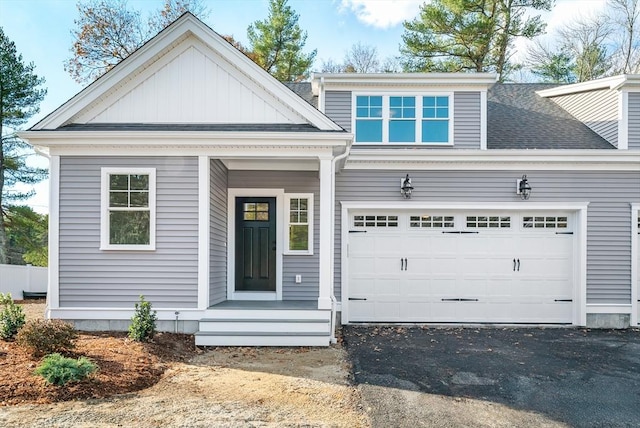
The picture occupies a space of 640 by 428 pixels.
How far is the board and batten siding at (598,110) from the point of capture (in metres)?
9.33

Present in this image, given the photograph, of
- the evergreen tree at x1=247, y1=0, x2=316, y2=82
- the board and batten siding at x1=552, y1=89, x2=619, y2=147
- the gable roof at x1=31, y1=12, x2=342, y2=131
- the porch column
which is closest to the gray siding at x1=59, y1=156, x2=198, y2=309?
the gable roof at x1=31, y1=12, x2=342, y2=131

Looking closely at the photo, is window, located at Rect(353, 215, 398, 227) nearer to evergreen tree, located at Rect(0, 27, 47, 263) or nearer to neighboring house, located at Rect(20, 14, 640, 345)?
neighboring house, located at Rect(20, 14, 640, 345)

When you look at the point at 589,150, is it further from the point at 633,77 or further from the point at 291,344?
the point at 291,344

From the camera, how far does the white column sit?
23.7ft

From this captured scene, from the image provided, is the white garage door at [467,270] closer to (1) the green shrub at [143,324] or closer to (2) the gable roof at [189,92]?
(2) the gable roof at [189,92]

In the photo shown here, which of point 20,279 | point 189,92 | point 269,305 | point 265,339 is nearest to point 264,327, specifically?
point 265,339

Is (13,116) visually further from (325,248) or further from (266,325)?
(325,248)

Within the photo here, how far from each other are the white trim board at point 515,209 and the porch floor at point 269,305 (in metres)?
0.94

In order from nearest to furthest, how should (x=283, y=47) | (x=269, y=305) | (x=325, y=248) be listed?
(x=325, y=248) → (x=269, y=305) → (x=283, y=47)

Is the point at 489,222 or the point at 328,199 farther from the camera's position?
the point at 489,222

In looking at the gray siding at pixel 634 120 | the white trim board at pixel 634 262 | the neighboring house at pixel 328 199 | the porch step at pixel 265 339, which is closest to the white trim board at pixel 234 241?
the neighboring house at pixel 328 199

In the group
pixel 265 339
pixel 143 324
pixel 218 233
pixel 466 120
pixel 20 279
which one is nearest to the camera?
pixel 143 324

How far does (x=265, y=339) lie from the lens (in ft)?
22.2

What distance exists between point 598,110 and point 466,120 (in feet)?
9.57
